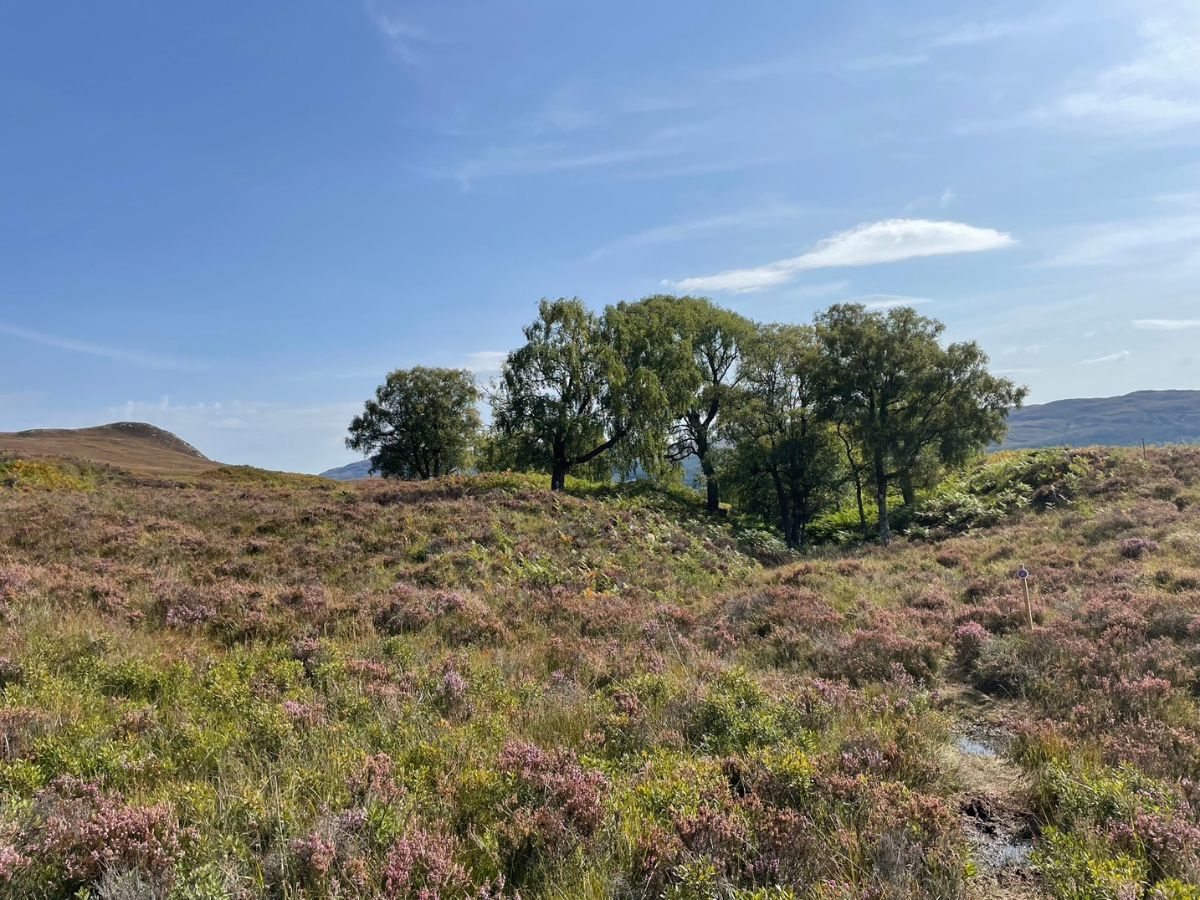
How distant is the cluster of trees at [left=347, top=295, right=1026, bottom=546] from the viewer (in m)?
28.1

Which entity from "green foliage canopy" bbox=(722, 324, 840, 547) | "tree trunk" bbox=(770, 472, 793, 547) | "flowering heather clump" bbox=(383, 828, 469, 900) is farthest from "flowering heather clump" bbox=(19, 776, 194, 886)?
"tree trunk" bbox=(770, 472, 793, 547)

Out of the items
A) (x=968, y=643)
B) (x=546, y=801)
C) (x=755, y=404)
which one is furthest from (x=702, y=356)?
(x=546, y=801)

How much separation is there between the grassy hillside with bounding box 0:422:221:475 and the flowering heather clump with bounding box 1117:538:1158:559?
7311 cm

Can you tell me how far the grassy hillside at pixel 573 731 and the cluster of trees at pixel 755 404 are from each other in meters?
15.8

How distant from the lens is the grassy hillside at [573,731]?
3387 mm

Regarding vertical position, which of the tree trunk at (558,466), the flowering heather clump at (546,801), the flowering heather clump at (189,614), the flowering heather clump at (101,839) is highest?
the tree trunk at (558,466)

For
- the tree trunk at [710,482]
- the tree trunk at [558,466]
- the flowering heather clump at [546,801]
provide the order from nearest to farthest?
the flowering heather clump at [546,801] < the tree trunk at [558,466] < the tree trunk at [710,482]

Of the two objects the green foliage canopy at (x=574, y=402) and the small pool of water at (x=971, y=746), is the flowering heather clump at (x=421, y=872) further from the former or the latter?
the green foliage canopy at (x=574, y=402)

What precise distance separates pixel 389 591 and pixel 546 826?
27.3 ft

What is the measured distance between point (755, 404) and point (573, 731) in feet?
91.5

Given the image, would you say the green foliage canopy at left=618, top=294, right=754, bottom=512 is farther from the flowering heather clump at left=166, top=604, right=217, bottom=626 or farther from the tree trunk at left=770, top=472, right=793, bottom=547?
the flowering heather clump at left=166, top=604, right=217, bottom=626

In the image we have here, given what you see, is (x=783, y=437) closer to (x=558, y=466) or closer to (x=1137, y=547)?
(x=558, y=466)

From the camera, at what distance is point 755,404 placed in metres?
31.5

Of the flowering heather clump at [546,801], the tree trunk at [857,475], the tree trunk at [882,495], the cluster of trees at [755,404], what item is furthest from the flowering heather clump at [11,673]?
the tree trunk at [857,475]
